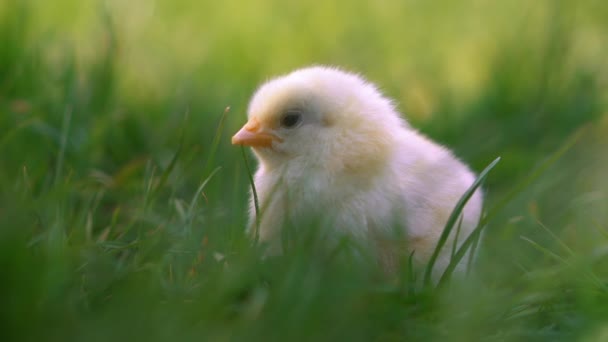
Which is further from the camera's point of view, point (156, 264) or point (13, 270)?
point (156, 264)

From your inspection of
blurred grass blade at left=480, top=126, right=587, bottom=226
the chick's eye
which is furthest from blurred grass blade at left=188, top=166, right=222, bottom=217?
blurred grass blade at left=480, top=126, right=587, bottom=226

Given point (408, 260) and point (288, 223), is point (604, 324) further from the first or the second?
point (288, 223)

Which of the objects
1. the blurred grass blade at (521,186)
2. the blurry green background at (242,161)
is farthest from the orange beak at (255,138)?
the blurred grass blade at (521,186)

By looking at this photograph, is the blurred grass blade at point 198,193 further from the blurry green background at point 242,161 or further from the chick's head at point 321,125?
the chick's head at point 321,125

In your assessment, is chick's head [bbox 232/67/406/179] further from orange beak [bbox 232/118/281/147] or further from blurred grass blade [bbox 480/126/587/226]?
blurred grass blade [bbox 480/126/587/226]

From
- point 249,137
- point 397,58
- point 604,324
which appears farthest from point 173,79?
point 604,324

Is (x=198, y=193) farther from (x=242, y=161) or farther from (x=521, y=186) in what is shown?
(x=242, y=161)

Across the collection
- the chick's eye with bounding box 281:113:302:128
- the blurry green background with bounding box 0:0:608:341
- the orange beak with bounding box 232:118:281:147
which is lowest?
the blurry green background with bounding box 0:0:608:341
